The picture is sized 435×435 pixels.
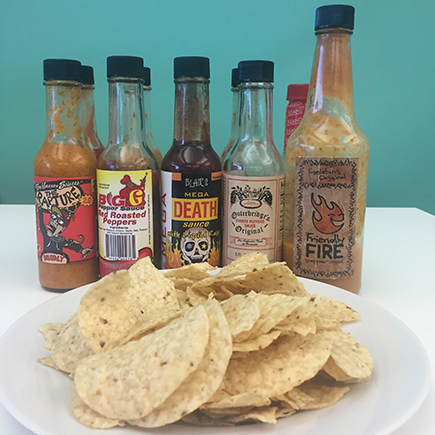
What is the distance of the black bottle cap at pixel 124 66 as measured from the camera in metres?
1.05

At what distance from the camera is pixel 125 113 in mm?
1125

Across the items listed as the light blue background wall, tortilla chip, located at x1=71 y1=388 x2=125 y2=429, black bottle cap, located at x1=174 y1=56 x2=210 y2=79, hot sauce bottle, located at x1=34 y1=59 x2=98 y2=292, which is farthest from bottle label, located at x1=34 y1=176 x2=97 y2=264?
the light blue background wall

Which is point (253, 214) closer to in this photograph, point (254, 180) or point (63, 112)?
point (254, 180)

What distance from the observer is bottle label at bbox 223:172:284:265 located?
1102 mm

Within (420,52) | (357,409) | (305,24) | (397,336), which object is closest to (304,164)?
(397,336)

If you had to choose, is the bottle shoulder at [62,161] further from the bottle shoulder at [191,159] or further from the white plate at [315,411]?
the white plate at [315,411]

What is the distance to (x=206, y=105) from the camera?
3.65ft

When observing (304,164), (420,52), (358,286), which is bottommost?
(358,286)

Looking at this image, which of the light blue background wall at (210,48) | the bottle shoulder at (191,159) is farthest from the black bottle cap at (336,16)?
the light blue background wall at (210,48)

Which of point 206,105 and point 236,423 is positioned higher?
point 206,105

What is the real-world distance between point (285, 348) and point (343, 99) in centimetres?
60

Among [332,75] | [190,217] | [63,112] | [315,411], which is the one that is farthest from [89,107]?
[315,411]

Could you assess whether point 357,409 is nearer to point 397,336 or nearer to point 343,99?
point 397,336

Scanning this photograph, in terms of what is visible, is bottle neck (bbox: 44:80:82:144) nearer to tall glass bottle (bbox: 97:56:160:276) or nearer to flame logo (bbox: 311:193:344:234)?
tall glass bottle (bbox: 97:56:160:276)
